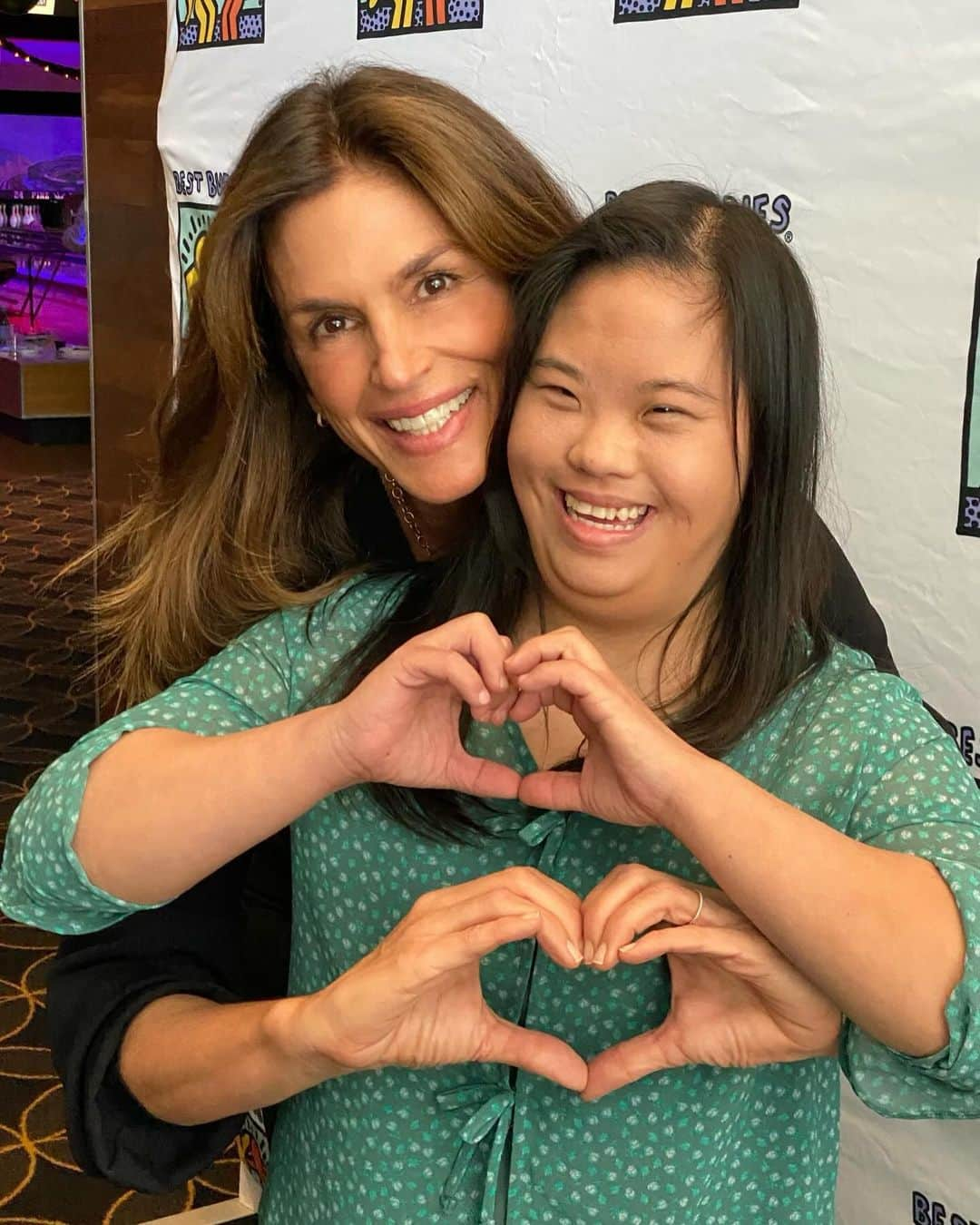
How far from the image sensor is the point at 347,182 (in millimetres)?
1312

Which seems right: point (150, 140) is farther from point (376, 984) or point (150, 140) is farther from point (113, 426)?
point (376, 984)

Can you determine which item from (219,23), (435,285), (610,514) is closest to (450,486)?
(435,285)

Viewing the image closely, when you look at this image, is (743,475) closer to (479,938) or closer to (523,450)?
(523,450)

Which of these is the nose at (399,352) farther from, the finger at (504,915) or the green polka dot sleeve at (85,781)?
the finger at (504,915)

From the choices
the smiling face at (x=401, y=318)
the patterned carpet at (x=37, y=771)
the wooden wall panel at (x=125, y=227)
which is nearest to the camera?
the smiling face at (x=401, y=318)

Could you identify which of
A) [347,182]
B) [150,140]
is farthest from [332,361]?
[150,140]

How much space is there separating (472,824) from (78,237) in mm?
9773

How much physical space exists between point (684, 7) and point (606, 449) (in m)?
0.88

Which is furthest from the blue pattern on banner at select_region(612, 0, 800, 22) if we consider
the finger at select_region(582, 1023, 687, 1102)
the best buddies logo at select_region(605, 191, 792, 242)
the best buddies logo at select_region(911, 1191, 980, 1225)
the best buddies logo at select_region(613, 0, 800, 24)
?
the best buddies logo at select_region(911, 1191, 980, 1225)

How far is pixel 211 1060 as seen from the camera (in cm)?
110

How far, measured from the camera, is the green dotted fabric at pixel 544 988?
103 centimetres

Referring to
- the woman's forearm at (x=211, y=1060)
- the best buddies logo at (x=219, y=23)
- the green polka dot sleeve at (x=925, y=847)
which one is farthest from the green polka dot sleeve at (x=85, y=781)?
the best buddies logo at (x=219, y=23)

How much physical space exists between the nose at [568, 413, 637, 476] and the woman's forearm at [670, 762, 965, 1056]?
0.76 feet

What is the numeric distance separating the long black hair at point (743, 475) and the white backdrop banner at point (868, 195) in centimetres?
40
